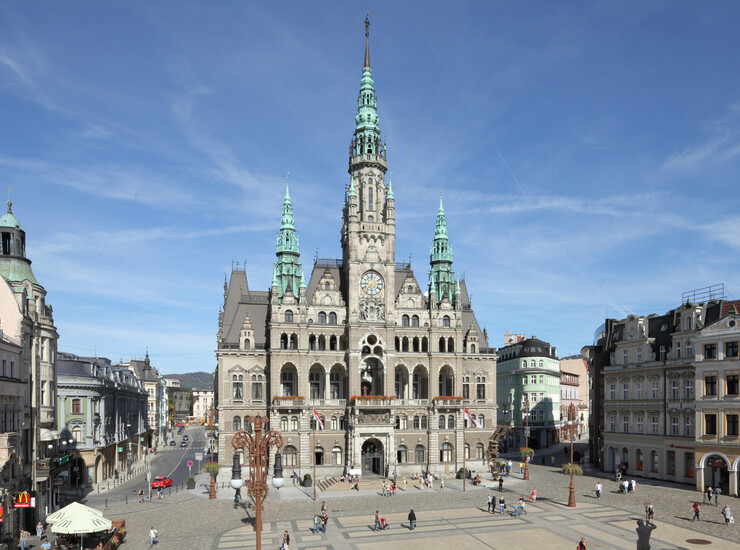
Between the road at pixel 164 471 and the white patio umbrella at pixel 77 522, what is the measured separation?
81.3ft

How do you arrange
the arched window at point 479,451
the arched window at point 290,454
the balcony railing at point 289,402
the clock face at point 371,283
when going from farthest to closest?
the arched window at point 479,451
the clock face at point 371,283
the arched window at point 290,454
the balcony railing at point 289,402

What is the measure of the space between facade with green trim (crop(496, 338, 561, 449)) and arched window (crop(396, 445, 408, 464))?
38.6 m

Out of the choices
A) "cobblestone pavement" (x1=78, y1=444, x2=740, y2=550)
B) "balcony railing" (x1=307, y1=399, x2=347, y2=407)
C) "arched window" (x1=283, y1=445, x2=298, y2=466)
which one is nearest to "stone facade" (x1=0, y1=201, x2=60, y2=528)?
"cobblestone pavement" (x1=78, y1=444, x2=740, y2=550)

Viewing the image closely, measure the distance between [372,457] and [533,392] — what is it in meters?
48.5

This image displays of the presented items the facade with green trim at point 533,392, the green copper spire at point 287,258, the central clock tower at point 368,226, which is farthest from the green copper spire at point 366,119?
the facade with green trim at point 533,392

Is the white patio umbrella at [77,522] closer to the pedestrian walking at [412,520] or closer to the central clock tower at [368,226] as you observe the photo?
the pedestrian walking at [412,520]

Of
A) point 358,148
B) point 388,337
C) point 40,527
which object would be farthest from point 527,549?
point 358,148

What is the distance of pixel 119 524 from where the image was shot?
47375 millimetres

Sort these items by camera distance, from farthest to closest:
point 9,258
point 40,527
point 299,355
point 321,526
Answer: point 299,355
point 9,258
point 321,526
point 40,527

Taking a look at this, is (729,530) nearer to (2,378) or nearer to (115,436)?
(2,378)

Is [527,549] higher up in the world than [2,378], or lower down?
lower down

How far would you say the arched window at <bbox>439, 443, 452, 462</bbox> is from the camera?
275 feet

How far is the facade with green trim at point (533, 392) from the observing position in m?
119

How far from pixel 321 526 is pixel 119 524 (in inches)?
603
